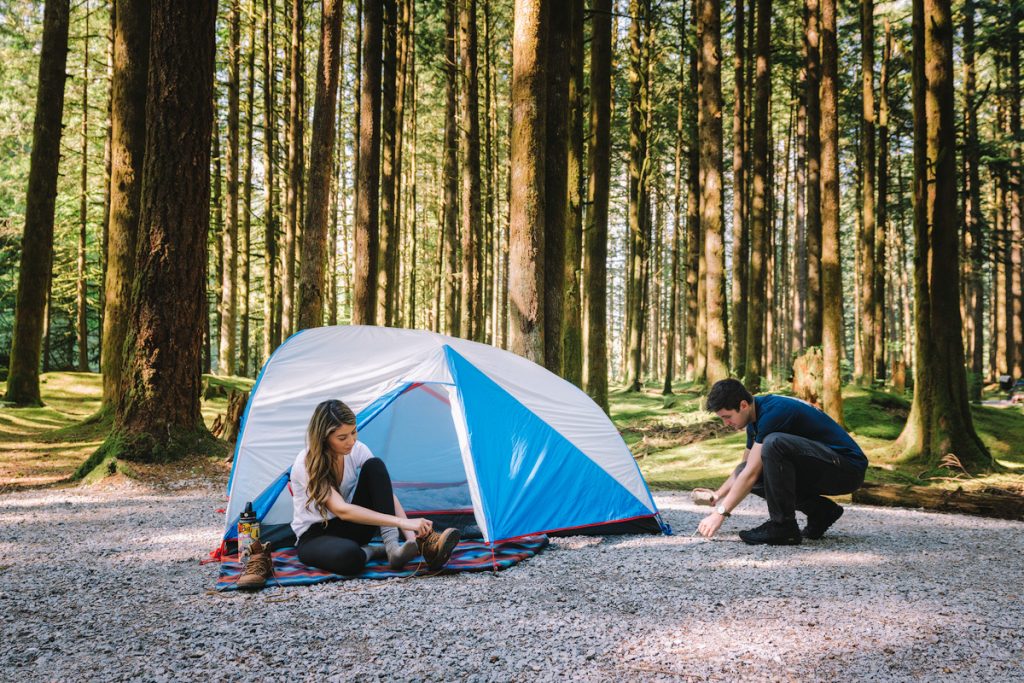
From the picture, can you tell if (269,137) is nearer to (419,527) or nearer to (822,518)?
(419,527)

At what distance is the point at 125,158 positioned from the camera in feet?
29.9

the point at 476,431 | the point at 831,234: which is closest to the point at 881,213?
the point at 831,234

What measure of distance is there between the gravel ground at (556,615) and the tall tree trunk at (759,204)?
9415 mm

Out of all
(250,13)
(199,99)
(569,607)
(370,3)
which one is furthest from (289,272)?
(569,607)

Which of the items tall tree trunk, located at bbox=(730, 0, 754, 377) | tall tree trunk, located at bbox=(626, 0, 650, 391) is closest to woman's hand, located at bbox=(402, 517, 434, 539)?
tall tree trunk, located at bbox=(730, 0, 754, 377)

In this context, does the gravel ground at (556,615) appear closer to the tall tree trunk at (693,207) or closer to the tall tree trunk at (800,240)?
the tall tree trunk at (693,207)

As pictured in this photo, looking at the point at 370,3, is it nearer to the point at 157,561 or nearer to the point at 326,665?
the point at 157,561

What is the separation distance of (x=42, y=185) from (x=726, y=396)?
12.1m

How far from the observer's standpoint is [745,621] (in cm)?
340

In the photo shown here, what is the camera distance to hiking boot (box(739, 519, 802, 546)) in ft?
16.3

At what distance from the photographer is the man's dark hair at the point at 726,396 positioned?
4.74 meters

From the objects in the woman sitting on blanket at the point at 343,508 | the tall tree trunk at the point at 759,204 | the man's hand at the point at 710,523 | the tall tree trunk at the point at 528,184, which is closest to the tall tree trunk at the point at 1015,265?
the tall tree trunk at the point at 759,204

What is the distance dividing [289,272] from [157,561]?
13.5 metres

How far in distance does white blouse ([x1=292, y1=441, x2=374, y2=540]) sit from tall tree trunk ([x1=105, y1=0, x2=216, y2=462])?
355 centimetres
